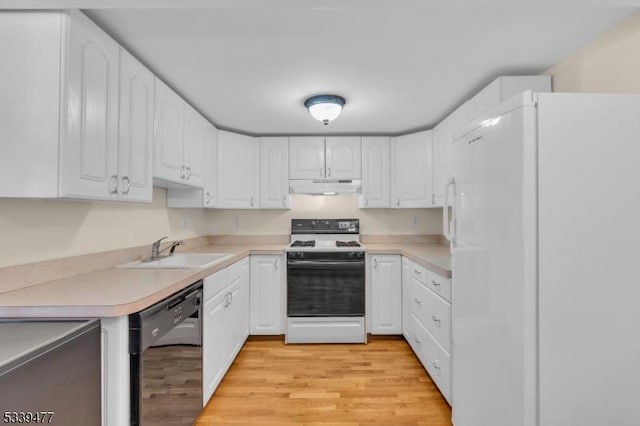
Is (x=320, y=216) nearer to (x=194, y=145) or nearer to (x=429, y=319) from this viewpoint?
(x=194, y=145)

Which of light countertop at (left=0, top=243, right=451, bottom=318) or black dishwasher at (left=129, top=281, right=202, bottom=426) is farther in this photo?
black dishwasher at (left=129, top=281, right=202, bottom=426)

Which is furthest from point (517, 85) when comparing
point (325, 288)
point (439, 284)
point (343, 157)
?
point (325, 288)

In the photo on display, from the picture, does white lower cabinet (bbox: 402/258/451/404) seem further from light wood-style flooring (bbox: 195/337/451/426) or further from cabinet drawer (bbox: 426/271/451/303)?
light wood-style flooring (bbox: 195/337/451/426)

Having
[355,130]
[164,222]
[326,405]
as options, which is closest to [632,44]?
[355,130]

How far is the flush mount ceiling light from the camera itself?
7.57 feet

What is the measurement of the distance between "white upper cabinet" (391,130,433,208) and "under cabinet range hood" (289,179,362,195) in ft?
1.39

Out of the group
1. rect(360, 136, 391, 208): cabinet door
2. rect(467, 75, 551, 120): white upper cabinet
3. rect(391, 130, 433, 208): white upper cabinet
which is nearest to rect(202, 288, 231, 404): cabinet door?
rect(360, 136, 391, 208): cabinet door

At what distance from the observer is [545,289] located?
113 centimetres

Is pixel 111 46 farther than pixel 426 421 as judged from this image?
No

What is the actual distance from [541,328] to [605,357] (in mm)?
251

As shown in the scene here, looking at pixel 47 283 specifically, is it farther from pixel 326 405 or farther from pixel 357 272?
pixel 357 272

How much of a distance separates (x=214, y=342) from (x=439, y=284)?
1.56m

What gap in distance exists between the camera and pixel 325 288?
304 cm

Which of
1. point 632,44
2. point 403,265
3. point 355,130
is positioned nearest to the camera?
point 632,44
